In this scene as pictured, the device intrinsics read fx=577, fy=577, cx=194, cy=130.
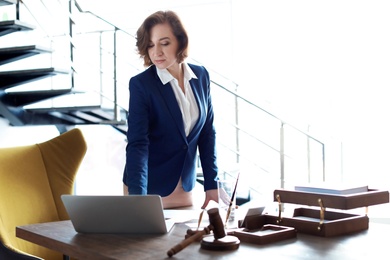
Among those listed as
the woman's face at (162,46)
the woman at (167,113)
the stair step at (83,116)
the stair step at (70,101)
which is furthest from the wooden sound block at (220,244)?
the stair step at (70,101)

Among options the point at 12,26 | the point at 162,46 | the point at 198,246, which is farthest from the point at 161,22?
the point at 12,26

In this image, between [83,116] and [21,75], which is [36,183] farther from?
[83,116]

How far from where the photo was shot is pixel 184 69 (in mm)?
2184

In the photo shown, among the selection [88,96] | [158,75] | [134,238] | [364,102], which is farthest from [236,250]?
[88,96]

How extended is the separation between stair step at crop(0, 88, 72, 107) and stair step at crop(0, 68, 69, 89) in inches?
3.5

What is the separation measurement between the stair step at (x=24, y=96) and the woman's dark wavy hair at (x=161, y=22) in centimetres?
231

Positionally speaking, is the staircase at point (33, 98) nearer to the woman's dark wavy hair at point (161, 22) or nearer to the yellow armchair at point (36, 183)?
the yellow armchair at point (36, 183)

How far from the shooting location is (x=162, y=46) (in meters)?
2.06

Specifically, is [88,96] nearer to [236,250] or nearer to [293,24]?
[293,24]

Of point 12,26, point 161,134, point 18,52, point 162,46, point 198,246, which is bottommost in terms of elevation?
point 198,246

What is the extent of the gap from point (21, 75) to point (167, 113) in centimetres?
258

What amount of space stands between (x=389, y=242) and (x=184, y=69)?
1.06 m

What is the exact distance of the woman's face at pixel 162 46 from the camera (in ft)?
6.68

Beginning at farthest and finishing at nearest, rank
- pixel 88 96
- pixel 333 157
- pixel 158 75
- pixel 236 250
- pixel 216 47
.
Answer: pixel 88 96 < pixel 216 47 < pixel 333 157 < pixel 158 75 < pixel 236 250
